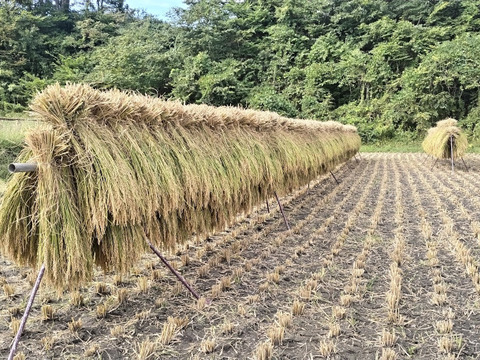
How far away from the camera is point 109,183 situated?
7.42 ft

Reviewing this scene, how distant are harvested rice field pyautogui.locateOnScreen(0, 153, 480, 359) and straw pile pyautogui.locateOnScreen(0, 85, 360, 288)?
1.34 ft

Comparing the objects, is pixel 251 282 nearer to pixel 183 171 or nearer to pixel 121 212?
pixel 183 171

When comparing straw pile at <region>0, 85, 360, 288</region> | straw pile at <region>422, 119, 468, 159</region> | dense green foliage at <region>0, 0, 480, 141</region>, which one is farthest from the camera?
dense green foliage at <region>0, 0, 480, 141</region>

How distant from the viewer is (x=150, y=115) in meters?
2.85

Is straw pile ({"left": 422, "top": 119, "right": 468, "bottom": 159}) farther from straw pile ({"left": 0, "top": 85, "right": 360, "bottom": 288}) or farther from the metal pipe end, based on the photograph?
the metal pipe end

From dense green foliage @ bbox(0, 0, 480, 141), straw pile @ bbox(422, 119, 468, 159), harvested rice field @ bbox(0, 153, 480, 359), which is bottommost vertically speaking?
harvested rice field @ bbox(0, 153, 480, 359)

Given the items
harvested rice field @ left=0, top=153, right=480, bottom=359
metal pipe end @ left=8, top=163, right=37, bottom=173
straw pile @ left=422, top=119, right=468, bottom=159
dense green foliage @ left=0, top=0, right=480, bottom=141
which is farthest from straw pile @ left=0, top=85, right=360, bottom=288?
dense green foliage @ left=0, top=0, right=480, bottom=141

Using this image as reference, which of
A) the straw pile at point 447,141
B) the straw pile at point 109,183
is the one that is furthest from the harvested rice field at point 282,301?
the straw pile at point 447,141

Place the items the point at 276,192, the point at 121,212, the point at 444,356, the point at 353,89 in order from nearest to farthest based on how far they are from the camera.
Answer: the point at 444,356 → the point at 121,212 → the point at 276,192 → the point at 353,89

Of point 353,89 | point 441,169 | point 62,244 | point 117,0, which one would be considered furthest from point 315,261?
point 117,0

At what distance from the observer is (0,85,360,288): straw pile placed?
6.97 ft

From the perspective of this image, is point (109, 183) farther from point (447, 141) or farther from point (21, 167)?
point (447, 141)

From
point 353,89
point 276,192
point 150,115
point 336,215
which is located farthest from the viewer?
point 353,89

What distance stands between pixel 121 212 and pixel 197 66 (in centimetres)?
2210
